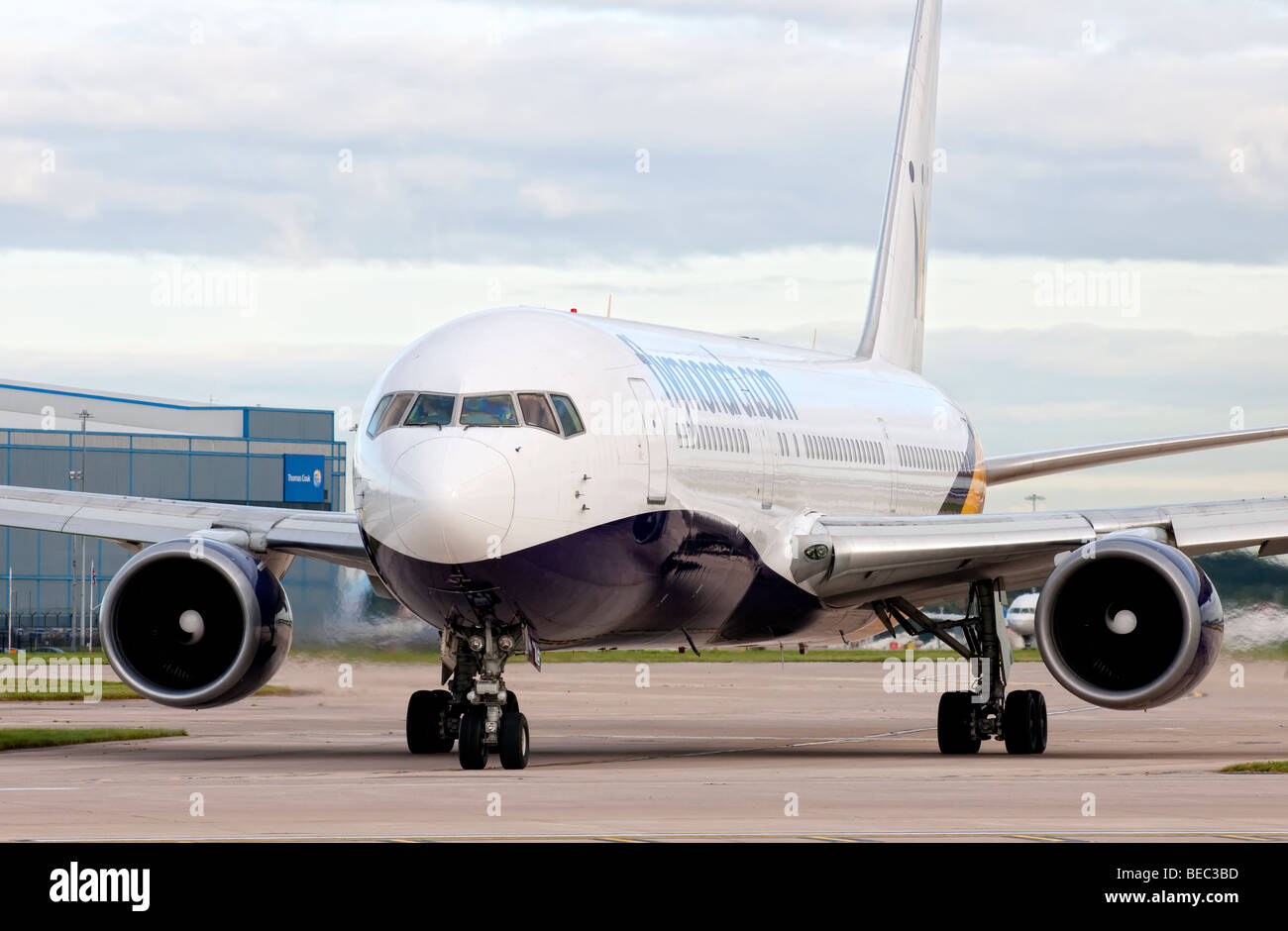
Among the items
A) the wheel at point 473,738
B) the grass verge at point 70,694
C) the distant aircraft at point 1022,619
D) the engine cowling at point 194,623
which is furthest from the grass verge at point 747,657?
the wheel at point 473,738

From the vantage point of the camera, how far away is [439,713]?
2045cm

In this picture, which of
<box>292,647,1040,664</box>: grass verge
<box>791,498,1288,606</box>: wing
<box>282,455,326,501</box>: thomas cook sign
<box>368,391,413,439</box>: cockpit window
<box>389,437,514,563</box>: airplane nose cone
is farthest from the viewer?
<box>282,455,326,501</box>: thomas cook sign

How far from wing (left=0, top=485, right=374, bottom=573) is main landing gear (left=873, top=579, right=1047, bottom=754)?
20.8 feet

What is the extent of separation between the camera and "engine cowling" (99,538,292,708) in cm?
1869

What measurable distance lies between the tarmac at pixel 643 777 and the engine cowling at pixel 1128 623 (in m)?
0.76

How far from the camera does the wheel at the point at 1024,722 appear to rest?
21.3 meters

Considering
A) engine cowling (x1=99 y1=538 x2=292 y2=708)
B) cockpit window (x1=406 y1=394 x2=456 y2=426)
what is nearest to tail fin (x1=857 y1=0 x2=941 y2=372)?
engine cowling (x1=99 y1=538 x2=292 y2=708)

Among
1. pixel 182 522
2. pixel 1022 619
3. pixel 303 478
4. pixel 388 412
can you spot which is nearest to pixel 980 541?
pixel 388 412

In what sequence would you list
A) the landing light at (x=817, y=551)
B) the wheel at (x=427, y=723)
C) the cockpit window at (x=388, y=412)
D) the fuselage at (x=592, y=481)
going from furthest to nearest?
the landing light at (x=817, y=551) → the wheel at (x=427, y=723) → the cockpit window at (x=388, y=412) → the fuselage at (x=592, y=481)

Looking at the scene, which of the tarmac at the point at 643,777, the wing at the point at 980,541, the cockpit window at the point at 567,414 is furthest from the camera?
the wing at the point at 980,541

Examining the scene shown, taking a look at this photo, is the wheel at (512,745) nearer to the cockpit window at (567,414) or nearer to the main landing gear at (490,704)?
the main landing gear at (490,704)

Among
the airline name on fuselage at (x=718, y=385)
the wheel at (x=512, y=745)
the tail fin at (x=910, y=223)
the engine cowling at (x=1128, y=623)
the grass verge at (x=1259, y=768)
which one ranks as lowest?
the grass verge at (x=1259, y=768)

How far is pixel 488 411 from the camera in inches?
631

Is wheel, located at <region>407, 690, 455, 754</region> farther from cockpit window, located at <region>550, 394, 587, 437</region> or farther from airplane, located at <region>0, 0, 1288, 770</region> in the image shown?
cockpit window, located at <region>550, 394, 587, 437</region>
